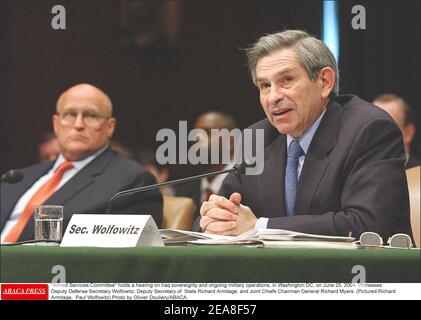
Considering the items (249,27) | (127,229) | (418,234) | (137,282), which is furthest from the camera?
(249,27)

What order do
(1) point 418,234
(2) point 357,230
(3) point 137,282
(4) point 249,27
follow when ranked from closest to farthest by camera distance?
(3) point 137,282, (2) point 357,230, (1) point 418,234, (4) point 249,27

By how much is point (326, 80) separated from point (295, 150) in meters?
0.41

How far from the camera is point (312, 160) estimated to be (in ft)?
11.8

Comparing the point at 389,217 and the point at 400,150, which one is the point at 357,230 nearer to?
the point at 389,217

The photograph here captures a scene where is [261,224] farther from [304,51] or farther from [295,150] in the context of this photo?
[304,51]

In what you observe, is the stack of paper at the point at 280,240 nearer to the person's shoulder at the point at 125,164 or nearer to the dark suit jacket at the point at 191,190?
the dark suit jacket at the point at 191,190

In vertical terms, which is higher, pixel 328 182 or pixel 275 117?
pixel 275 117

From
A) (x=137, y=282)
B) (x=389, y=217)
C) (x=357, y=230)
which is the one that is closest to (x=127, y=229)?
(x=137, y=282)

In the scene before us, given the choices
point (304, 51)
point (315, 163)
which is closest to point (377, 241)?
point (315, 163)

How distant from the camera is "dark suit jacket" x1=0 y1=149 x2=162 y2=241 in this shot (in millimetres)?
4188

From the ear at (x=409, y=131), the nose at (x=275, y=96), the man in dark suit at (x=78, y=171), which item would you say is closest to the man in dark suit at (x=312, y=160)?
the nose at (x=275, y=96)

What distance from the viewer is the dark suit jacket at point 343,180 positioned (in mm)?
3189
